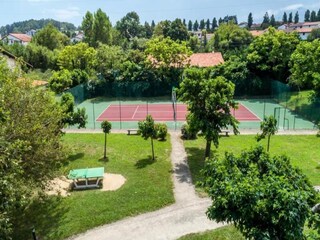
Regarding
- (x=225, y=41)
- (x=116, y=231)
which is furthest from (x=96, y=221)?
(x=225, y=41)

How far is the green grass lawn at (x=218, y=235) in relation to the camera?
1246 centimetres

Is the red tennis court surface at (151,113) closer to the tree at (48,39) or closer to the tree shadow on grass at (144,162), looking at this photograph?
the tree shadow on grass at (144,162)

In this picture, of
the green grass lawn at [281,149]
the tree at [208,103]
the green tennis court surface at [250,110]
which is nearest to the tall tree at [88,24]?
the green tennis court surface at [250,110]

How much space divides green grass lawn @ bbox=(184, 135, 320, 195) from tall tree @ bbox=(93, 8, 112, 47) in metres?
50.5

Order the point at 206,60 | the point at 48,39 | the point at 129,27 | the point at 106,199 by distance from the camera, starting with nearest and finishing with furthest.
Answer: the point at 106,199
the point at 206,60
the point at 48,39
the point at 129,27

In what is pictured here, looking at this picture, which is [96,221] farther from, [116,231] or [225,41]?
[225,41]

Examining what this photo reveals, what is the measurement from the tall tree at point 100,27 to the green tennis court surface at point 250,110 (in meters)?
30.4

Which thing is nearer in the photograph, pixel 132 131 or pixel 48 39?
pixel 132 131

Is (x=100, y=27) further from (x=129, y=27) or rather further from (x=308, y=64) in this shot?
(x=129, y=27)

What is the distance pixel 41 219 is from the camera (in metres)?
14.1

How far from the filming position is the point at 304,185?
8.55 metres

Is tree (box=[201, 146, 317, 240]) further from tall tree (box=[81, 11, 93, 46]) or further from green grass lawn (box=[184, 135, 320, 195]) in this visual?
tall tree (box=[81, 11, 93, 46])

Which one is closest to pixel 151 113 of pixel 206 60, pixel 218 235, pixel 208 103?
pixel 208 103

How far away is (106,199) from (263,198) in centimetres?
935
